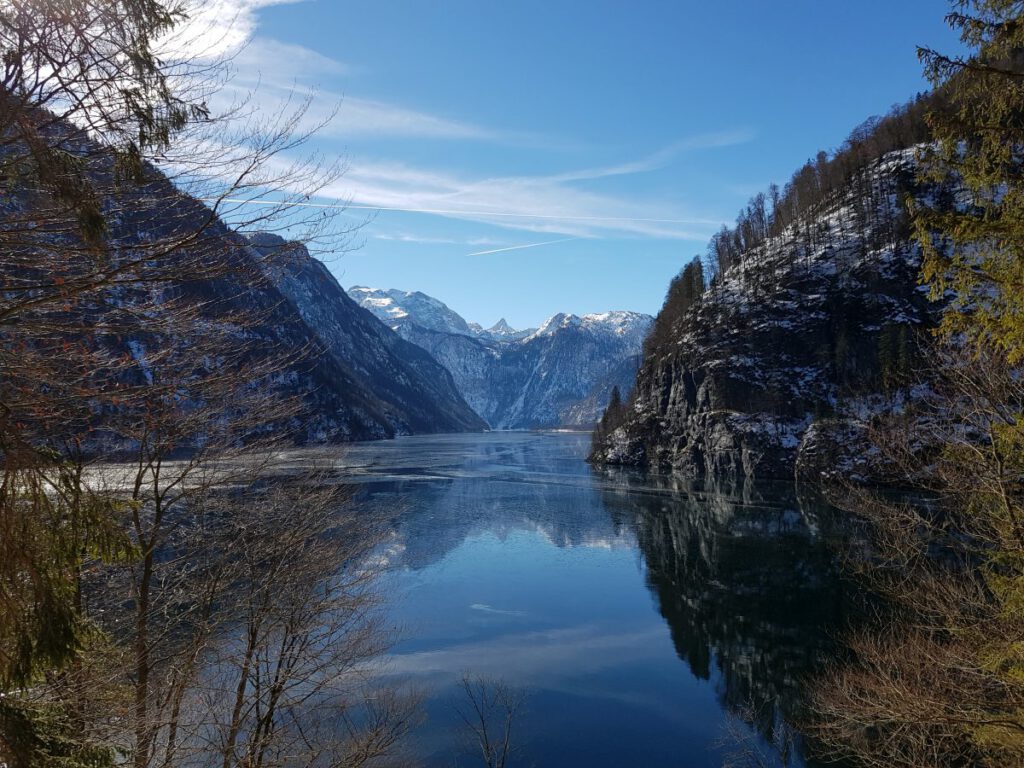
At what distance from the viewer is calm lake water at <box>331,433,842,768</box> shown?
22.5 meters

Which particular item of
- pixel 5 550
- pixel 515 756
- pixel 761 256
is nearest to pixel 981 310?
pixel 5 550

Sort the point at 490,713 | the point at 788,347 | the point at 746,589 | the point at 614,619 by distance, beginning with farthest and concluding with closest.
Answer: the point at 788,347
the point at 746,589
the point at 614,619
the point at 490,713

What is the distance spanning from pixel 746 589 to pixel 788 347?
237 feet

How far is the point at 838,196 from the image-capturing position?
130250 millimetres

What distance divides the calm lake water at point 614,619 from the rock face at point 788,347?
2824cm

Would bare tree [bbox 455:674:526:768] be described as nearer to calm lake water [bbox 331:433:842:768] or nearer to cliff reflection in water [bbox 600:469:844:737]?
calm lake water [bbox 331:433:842:768]

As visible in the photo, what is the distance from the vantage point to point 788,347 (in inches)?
3964

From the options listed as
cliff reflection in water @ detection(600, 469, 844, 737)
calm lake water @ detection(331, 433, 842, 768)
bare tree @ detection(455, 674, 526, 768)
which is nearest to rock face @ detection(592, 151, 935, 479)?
cliff reflection in water @ detection(600, 469, 844, 737)

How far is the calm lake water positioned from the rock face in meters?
28.2

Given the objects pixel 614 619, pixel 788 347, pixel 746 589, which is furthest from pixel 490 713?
pixel 788 347

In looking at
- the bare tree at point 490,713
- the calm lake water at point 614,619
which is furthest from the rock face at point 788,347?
the bare tree at point 490,713

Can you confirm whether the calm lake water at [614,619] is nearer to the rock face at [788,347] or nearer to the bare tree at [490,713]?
the bare tree at [490,713]

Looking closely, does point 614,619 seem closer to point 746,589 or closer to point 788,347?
point 746,589

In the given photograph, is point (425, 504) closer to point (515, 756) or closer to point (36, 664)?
point (515, 756)
